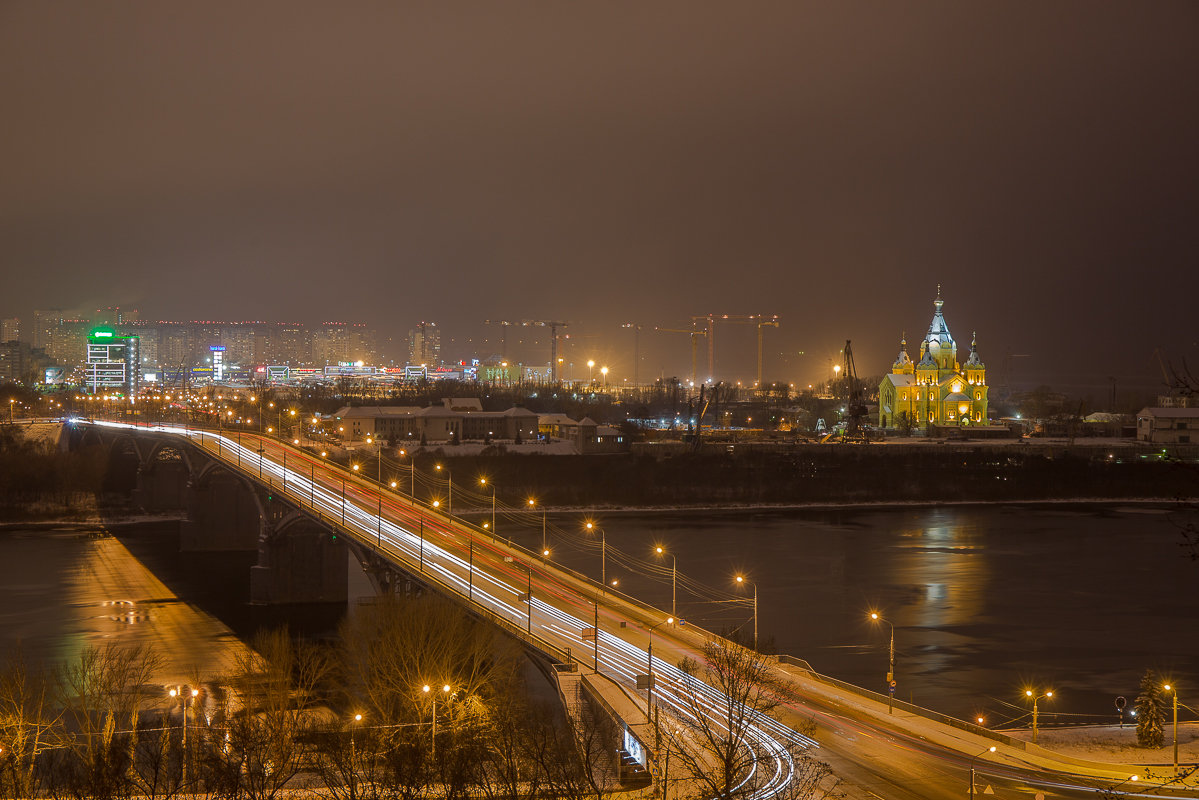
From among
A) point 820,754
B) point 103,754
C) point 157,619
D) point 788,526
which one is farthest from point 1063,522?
point 103,754

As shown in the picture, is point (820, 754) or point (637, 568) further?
point (637, 568)

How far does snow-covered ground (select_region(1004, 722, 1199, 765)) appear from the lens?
10391mm

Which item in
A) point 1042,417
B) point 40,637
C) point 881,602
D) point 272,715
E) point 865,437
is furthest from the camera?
point 1042,417

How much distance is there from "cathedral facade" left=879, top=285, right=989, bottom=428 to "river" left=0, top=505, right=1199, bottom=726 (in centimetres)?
2362

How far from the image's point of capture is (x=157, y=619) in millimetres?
19047

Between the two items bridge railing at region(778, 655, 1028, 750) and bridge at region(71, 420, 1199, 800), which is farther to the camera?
bridge railing at region(778, 655, 1028, 750)

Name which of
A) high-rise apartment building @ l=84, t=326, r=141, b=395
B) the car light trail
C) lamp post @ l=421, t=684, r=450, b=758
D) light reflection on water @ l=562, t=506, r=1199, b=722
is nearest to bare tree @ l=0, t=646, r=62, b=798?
lamp post @ l=421, t=684, r=450, b=758

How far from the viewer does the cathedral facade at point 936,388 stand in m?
57.4

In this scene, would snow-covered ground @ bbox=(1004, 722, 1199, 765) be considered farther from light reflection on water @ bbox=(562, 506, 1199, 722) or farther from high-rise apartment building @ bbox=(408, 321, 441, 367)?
high-rise apartment building @ bbox=(408, 321, 441, 367)

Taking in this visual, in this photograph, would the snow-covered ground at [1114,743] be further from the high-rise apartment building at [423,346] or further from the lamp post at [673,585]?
the high-rise apartment building at [423,346]

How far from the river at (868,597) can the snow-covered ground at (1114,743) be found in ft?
4.19

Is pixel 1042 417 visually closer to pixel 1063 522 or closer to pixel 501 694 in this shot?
pixel 1063 522

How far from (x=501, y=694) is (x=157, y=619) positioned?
9.60 metres

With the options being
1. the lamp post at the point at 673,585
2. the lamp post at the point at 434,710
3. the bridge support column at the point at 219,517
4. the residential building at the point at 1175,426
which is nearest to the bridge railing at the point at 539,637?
the lamp post at the point at 673,585
